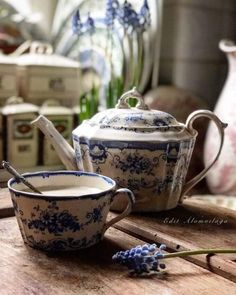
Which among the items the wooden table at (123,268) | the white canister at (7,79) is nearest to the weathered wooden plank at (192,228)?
the wooden table at (123,268)

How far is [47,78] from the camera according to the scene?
1.53 meters

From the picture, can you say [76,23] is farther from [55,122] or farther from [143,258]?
[143,258]

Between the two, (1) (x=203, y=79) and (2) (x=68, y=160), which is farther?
(1) (x=203, y=79)

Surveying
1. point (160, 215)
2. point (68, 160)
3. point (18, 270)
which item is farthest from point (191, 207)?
point (18, 270)

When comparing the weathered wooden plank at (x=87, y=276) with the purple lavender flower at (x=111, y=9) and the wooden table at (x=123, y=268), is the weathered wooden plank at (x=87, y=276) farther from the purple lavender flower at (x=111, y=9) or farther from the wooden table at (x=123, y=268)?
the purple lavender flower at (x=111, y=9)

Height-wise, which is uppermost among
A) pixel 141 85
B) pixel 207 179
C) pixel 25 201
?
pixel 25 201

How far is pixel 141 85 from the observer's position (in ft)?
4.90

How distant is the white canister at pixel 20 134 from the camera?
1.38 metres

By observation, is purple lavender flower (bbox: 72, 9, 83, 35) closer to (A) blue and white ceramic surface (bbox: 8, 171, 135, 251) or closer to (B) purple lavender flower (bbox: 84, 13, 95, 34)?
(B) purple lavender flower (bbox: 84, 13, 95, 34)

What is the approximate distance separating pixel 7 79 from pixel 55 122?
196mm

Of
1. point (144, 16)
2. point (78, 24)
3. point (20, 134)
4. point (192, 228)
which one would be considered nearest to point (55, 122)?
point (20, 134)

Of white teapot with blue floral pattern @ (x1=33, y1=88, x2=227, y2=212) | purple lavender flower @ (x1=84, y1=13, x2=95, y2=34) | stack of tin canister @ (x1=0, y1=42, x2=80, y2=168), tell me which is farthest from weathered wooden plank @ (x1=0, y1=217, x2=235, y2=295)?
purple lavender flower @ (x1=84, y1=13, x2=95, y2=34)

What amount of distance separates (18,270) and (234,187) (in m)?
0.90

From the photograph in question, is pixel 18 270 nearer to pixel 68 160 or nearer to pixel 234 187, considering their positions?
pixel 68 160
